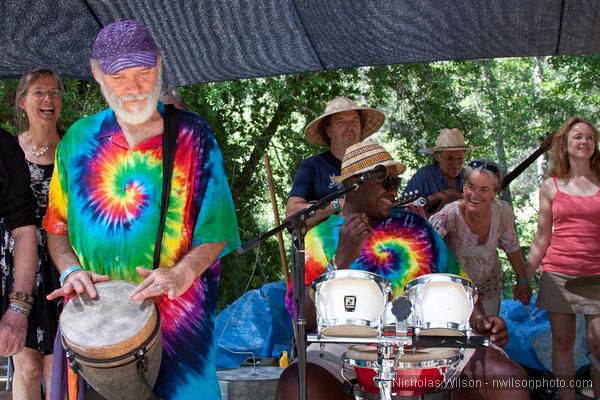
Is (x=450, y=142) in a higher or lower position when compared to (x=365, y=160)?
higher

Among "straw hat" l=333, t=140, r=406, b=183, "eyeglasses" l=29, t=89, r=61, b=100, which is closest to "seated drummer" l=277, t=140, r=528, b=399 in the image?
"straw hat" l=333, t=140, r=406, b=183

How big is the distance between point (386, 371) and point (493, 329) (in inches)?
27.1

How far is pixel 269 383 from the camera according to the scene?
5152 mm

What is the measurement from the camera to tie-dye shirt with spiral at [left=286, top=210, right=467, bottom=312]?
421 centimetres

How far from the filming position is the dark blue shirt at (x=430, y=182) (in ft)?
22.3

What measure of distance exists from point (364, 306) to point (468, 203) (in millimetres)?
2591

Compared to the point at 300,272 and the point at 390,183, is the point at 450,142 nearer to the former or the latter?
the point at 390,183

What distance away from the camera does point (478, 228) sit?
19.5 ft

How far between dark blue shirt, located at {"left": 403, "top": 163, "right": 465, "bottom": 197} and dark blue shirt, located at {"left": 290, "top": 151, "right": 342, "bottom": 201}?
138 cm

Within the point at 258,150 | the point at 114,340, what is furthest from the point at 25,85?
the point at 258,150

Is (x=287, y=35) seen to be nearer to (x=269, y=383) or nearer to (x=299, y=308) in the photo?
(x=269, y=383)

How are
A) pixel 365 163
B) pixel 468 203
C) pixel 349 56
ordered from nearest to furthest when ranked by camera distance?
1. pixel 365 163
2. pixel 349 56
3. pixel 468 203

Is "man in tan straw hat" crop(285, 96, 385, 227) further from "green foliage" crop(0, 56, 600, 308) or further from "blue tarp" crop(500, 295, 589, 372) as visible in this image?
"green foliage" crop(0, 56, 600, 308)

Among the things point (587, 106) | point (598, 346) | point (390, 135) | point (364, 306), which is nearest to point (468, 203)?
point (598, 346)
